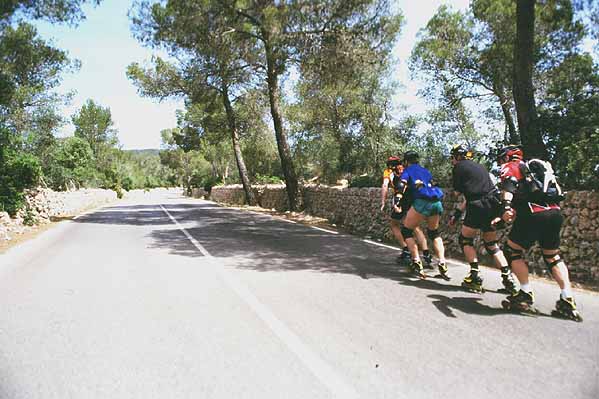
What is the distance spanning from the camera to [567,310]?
4543 millimetres

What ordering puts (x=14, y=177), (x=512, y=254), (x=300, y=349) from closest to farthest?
(x=300, y=349), (x=512, y=254), (x=14, y=177)

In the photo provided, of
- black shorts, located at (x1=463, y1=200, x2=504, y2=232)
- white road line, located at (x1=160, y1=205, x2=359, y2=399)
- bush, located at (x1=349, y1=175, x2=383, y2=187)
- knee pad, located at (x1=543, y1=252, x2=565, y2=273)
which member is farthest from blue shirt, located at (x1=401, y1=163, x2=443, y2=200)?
bush, located at (x1=349, y1=175, x2=383, y2=187)

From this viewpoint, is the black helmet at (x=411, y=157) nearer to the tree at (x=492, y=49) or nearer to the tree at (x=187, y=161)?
the tree at (x=492, y=49)

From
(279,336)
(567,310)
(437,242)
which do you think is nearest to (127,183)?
(437,242)

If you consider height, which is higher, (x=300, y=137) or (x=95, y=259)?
(x=300, y=137)

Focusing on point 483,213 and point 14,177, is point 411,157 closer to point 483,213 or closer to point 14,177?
point 483,213

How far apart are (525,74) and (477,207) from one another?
5.29m

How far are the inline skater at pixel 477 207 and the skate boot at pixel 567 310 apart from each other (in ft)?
2.60

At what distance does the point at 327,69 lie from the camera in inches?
661

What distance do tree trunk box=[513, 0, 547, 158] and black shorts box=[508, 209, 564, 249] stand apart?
490 centimetres

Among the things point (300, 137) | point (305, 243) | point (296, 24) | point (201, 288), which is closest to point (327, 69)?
point (296, 24)

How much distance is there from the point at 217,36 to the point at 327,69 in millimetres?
4416

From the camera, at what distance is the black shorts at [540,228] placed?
4652mm

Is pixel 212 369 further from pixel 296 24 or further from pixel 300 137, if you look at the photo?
pixel 300 137
